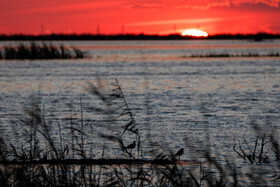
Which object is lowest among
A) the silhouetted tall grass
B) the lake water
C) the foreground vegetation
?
the silhouetted tall grass

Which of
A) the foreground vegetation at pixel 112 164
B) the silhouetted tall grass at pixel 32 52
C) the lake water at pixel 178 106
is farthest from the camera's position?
the silhouetted tall grass at pixel 32 52

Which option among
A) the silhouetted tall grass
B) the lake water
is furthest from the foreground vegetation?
the silhouetted tall grass

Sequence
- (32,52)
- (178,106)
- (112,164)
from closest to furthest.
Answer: (112,164) → (178,106) → (32,52)

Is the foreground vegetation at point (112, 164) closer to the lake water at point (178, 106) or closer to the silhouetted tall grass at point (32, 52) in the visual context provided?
the lake water at point (178, 106)

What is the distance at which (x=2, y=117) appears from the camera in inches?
645

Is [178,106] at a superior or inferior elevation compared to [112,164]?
inferior

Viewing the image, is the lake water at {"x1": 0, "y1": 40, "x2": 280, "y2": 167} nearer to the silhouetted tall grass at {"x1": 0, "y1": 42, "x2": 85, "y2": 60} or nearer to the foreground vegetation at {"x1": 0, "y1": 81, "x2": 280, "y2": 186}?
the foreground vegetation at {"x1": 0, "y1": 81, "x2": 280, "y2": 186}

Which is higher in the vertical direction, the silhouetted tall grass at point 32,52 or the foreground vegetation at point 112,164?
the foreground vegetation at point 112,164

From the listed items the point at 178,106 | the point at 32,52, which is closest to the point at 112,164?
the point at 178,106

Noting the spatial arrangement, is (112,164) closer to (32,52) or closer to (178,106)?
(178,106)

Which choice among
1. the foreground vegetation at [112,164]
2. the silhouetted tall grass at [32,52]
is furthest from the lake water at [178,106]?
the silhouetted tall grass at [32,52]

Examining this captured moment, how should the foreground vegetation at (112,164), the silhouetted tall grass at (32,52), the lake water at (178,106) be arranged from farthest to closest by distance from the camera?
1. the silhouetted tall grass at (32,52)
2. the lake water at (178,106)
3. the foreground vegetation at (112,164)

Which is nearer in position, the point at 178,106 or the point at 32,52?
the point at 178,106

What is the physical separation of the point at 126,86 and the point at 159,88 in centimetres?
201
